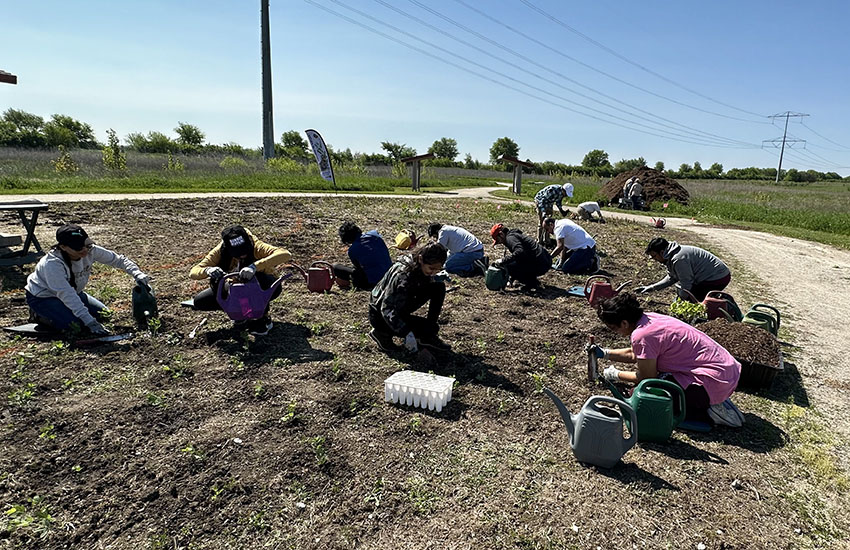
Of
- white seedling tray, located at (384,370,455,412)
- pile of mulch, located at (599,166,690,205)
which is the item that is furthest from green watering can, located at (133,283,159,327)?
pile of mulch, located at (599,166,690,205)

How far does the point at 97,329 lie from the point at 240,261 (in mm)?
1548

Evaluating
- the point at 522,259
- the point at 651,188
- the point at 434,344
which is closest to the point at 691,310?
the point at 522,259

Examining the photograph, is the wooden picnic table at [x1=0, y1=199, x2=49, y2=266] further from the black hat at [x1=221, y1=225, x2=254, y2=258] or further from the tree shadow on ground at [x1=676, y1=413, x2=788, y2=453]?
the tree shadow on ground at [x1=676, y1=413, x2=788, y2=453]

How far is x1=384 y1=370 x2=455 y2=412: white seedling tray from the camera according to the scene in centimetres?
391

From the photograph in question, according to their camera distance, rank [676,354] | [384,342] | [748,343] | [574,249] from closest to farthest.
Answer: [676,354] → [748,343] → [384,342] → [574,249]

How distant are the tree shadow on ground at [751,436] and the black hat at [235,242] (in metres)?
4.61

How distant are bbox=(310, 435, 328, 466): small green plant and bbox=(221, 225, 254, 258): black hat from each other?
2607mm

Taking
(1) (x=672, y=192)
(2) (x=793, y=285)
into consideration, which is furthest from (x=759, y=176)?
(2) (x=793, y=285)

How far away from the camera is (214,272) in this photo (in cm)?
497

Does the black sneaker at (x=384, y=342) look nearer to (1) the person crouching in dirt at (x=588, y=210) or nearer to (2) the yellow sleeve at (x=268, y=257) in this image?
(2) the yellow sleeve at (x=268, y=257)

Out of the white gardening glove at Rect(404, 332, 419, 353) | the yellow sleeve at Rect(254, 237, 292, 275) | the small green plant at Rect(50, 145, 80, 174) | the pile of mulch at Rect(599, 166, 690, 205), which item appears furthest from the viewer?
the pile of mulch at Rect(599, 166, 690, 205)

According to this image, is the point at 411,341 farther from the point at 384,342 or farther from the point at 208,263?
the point at 208,263

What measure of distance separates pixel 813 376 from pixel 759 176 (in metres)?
102

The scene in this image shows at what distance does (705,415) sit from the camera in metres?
3.81
